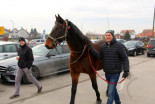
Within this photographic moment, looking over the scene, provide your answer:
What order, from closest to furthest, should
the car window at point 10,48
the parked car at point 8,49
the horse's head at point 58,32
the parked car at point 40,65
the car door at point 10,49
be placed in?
the horse's head at point 58,32 → the parked car at point 40,65 → the parked car at point 8,49 → the car door at point 10,49 → the car window at point 10,48

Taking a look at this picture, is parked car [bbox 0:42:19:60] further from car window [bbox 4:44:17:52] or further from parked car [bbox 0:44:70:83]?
parked car [bbox 0:44:70:83]

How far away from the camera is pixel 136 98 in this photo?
15.3 feet

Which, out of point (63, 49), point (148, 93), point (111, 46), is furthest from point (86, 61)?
point (63, 49)

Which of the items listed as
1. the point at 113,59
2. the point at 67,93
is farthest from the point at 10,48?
the point at 113,59

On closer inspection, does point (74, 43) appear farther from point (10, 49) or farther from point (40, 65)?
point (10, 49)

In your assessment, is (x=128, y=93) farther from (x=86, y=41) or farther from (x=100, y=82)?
(x=86, y=41)

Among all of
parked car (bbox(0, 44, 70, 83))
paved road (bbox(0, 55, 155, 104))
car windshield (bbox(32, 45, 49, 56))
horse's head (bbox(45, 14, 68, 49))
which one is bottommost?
paved road (bbox(0, 55, 155, 104))

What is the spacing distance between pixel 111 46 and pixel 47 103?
7.89ft

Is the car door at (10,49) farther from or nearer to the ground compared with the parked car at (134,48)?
farther from the ground

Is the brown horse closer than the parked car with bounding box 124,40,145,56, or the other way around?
the brown horse

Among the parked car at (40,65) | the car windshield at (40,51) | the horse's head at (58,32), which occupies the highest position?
the horse's head at (58,32)

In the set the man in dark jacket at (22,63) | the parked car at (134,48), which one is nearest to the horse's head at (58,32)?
the man in dark jacket at (22,63)

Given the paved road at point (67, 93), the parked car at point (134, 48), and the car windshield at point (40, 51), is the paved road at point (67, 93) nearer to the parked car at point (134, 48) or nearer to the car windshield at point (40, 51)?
the car windshield at point (40, 51)

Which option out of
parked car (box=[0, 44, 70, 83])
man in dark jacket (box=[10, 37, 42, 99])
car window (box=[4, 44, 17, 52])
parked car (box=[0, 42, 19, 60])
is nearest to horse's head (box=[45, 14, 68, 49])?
man in dark jacket (box=[10, 37, 42, 99])
